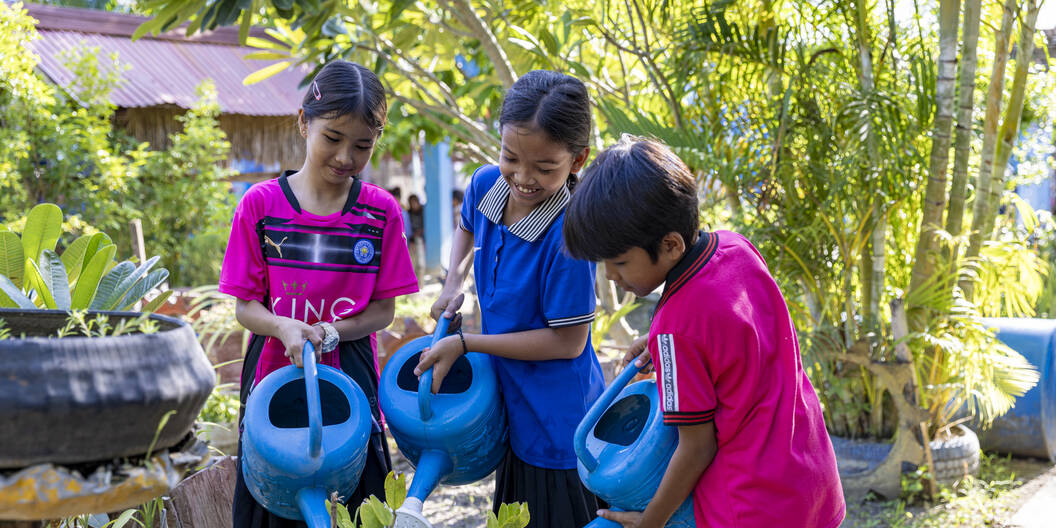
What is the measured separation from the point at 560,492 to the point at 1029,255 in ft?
8.96

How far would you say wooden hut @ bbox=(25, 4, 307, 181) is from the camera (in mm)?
7848

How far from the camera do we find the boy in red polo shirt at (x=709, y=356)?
4.20 feet

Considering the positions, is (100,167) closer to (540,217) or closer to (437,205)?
(540,217)

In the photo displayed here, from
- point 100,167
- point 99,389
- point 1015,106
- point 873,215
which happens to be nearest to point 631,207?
point 99,389

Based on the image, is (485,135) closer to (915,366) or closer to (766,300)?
(915,366)

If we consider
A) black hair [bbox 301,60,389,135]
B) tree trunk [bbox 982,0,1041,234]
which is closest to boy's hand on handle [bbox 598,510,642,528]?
black hair [bbox 301,60,389,135]

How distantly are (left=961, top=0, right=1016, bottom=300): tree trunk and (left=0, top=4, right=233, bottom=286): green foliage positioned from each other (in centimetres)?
488

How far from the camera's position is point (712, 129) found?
12.1 ft

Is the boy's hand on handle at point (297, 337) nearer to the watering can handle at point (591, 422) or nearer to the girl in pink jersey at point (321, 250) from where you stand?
the girl in pink jersey at point (321, 250)

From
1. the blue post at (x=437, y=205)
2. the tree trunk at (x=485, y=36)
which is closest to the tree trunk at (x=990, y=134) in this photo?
the tree trunk at (x=485, y=36)

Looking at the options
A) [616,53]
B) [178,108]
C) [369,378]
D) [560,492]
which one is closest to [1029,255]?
[616,53]

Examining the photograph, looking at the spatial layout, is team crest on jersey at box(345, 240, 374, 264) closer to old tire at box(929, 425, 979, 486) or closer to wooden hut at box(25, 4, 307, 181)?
old tire at box(929, 425, 979, 486)

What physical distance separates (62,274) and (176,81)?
8.00 metres

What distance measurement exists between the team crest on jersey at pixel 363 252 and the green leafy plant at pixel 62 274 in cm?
48
